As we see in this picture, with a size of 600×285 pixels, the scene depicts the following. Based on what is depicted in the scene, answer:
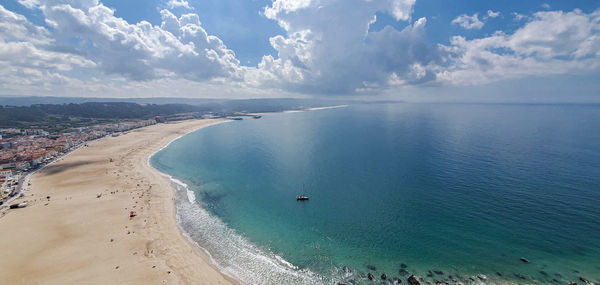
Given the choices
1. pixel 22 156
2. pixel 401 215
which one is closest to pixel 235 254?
pixel 401 215

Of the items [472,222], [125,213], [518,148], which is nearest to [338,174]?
[472,222]

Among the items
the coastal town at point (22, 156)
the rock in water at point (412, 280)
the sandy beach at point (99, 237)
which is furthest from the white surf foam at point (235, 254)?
the coastal town at point (22, 156)

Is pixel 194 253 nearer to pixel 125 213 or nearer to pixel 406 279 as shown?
pixel 125 213

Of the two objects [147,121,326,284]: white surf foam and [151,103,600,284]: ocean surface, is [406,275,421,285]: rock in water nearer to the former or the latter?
[151,103,600,284]: ocean surface

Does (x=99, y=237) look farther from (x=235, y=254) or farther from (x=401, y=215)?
(x=401, y=215)

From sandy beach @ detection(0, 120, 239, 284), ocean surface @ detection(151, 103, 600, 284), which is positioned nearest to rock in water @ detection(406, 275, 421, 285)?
ocean surface @ detection(151, 103, 600, 284)

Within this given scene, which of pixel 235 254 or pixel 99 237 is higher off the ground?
pixel 99 237

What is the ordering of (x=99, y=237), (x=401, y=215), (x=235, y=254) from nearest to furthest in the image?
(x=235, y=254), (x=99, y=237), (x=401, y=215)
